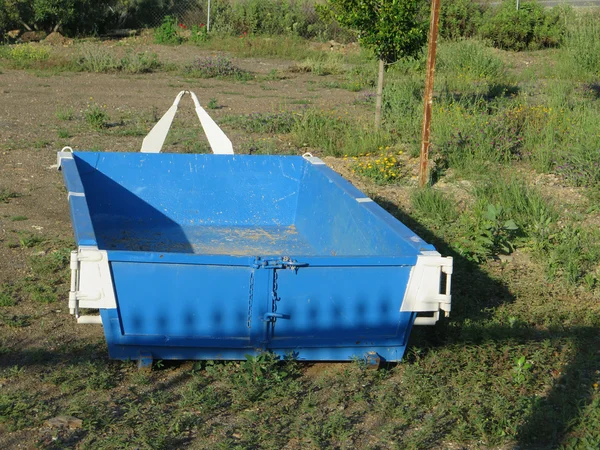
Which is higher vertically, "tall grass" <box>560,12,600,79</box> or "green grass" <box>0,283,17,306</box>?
"tall grass" <box>560,12,600,79</box>

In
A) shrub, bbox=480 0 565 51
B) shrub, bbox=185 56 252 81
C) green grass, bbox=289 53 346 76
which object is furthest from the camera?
shrub, bbox=480 0 565 51

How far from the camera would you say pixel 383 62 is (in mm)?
10359

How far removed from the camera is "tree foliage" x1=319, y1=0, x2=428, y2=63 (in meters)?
9.63

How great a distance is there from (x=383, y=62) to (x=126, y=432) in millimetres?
7372

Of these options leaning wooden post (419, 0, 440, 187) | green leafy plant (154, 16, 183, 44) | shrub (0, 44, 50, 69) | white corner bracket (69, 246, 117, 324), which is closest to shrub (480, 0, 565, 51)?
green leafy plant (154, 16, 183, 44)

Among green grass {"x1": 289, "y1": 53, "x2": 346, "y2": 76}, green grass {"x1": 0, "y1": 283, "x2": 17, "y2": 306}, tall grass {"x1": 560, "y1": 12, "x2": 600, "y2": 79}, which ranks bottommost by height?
green grass {"x1": 0, "y1": 283, "x2": 17, "y2": 306}

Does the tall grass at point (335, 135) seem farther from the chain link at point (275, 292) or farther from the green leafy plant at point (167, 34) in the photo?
the green leafy plant at point (167, 34)

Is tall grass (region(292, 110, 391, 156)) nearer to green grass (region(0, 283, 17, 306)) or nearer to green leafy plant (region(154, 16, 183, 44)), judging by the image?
green grass (region(0, 283, 17, 306))

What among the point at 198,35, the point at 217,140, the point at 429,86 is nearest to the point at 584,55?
the point at 429,86

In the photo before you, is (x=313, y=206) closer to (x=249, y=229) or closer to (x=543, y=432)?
(x=249, y=229)

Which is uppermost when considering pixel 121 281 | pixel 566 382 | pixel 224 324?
pixel 121 281

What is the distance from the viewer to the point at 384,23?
9727 mm

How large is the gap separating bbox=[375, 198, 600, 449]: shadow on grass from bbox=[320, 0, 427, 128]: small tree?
3425 millimetres

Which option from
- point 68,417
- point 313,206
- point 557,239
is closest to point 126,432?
point 68,417
